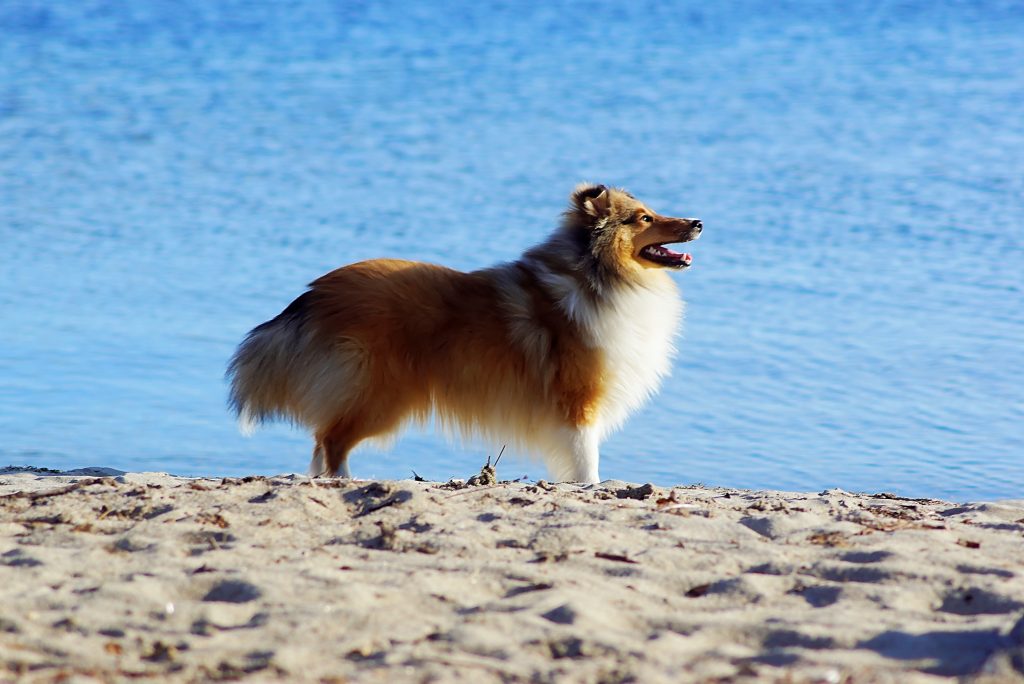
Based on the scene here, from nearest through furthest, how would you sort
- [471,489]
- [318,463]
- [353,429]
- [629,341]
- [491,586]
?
[491,586] < [471,489] < [353,429] < [318,463] < [629,341]

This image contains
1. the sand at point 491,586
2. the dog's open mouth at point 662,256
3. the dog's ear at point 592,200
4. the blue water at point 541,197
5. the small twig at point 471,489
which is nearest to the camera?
the sand at point 491,586

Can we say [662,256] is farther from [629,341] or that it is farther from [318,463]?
[318,463]

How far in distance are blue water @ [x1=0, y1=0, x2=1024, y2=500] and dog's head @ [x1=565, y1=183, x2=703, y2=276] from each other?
1.39m

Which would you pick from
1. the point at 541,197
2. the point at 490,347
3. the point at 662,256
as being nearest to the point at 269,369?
the point at 490,347

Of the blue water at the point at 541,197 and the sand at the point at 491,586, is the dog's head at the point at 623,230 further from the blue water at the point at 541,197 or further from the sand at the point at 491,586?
the sand at the point at 491,586

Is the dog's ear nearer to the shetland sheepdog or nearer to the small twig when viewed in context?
the shetland sheepdog

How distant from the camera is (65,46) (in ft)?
70.9

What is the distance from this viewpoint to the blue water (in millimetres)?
8430

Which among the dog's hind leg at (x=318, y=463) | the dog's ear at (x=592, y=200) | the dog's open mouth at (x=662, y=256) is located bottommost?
the dog's hind leg at (x=318, y=463)

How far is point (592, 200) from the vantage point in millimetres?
6965

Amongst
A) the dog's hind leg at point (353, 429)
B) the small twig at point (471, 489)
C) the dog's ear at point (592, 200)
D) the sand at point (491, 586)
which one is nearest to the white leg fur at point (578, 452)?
the dog's hind leg at point (353, 429)

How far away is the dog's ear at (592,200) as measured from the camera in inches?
274

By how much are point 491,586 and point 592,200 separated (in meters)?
3.40

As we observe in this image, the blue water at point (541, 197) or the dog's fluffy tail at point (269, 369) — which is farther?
the blue water at point (541, 197)
